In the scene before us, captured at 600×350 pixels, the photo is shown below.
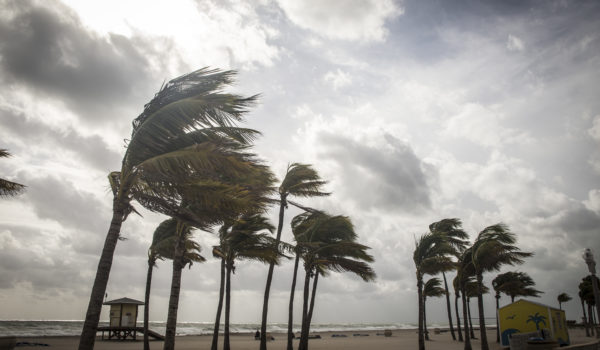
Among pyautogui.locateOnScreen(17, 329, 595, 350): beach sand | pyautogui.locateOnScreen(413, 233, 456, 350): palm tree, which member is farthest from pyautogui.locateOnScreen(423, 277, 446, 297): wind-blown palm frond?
pyautogui.locateOnScreen(413, 233, 456, 350): palm tree

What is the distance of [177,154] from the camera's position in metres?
7.39

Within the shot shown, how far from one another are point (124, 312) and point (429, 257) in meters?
26.2

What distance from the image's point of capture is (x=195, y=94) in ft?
27.0

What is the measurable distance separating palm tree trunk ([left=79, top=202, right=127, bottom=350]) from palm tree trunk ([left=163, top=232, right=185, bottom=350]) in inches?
149

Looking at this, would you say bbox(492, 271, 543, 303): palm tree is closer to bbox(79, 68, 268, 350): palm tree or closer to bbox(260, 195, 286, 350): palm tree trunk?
bbox(260, 195, 286, 350): palm tree trunk

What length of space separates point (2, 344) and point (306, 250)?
12271mm

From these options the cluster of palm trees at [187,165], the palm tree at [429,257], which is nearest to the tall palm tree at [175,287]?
Result: the cluster of palm trees at [187,165]

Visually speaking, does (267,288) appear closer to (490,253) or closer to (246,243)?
(246,243)

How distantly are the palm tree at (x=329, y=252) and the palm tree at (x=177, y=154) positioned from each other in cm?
1091

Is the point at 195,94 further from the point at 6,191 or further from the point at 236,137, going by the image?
the point at 6,191

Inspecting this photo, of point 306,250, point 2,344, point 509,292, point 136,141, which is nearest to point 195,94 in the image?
point 136,141

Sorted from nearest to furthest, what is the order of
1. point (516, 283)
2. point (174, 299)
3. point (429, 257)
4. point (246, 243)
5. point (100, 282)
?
point (100, 282) → point (174, 299) → point (246, 243) → point (429, 257) → point (516, 283)

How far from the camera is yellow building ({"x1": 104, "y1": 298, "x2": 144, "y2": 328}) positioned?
104ft

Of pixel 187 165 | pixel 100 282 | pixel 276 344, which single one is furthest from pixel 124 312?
pixel 187 165
